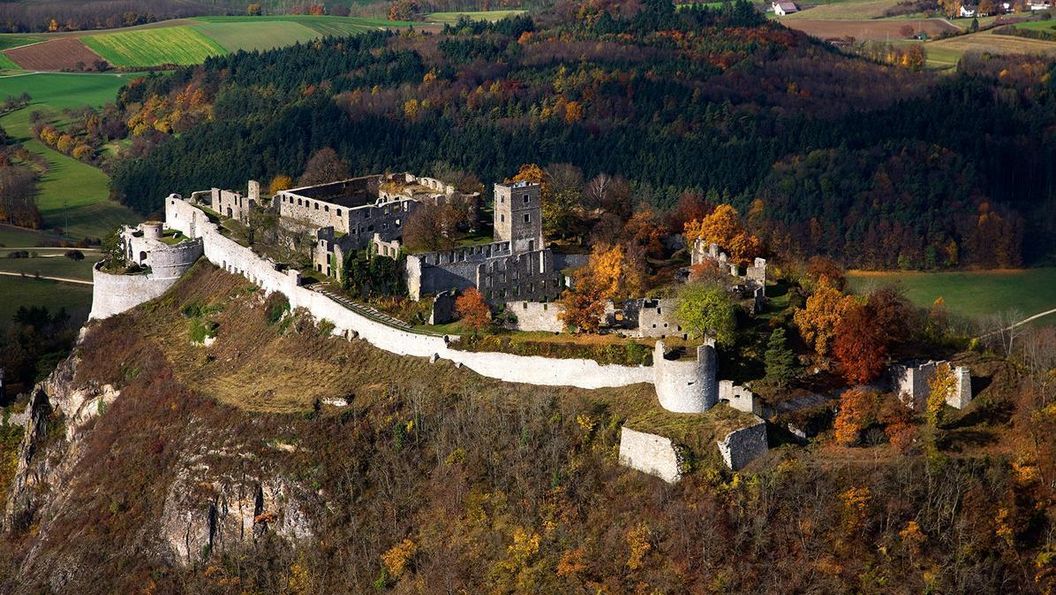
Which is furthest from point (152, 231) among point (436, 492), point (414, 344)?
point (436, 492)

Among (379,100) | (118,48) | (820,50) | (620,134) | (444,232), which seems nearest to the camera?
(444,232)

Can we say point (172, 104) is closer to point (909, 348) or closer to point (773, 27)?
point (773, 27)

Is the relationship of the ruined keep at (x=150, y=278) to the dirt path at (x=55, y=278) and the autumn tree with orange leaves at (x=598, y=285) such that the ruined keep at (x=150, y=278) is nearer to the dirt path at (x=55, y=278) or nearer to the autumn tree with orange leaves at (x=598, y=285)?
the autumn tree with orange leaves at (x=598, y=285)

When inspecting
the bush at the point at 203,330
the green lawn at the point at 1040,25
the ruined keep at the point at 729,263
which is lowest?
the bush at the point at 203,330

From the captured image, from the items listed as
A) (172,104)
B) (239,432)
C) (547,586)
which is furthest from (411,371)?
(172,104)

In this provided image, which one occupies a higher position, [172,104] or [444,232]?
[444,232]

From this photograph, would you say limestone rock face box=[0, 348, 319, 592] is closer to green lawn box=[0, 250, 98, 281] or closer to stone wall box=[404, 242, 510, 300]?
stone wall box=[404, 242, 510, 300]

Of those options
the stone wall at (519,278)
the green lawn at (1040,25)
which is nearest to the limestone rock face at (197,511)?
the stone wall at (519,278)

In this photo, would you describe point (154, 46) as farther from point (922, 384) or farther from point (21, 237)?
point (922, 384)
